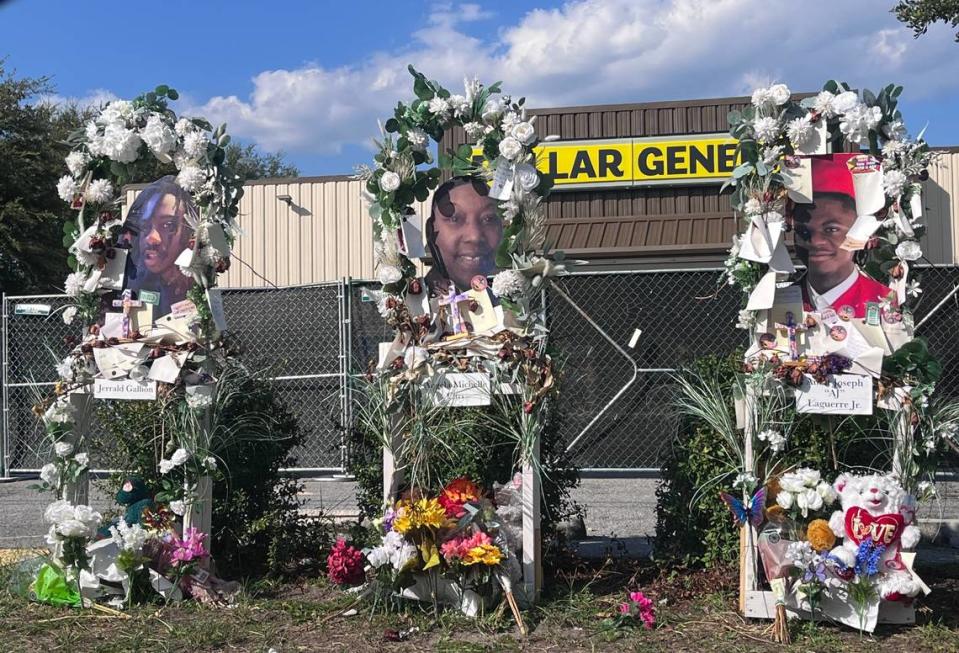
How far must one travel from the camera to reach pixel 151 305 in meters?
5.44

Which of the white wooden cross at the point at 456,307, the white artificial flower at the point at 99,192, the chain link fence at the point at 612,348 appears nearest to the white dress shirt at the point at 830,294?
the white wooden cross at the point at 456,307

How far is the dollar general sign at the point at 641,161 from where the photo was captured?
11578 mm

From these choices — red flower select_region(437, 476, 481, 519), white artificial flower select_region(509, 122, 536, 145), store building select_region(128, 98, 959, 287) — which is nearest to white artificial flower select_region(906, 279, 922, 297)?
white artificial flower select_region(509, 122, 536, 145)

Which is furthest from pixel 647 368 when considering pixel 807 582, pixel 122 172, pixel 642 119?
pixel 122 172

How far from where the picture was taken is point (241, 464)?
5.78 meters

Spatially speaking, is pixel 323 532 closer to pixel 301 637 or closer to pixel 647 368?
pixel 301 637

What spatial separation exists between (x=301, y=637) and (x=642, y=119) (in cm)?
872

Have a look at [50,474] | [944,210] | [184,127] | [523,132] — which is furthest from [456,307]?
[944,210]

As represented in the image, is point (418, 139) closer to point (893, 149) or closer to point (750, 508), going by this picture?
point (893, 149)

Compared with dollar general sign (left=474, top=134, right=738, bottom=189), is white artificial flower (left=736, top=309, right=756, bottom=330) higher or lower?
lower

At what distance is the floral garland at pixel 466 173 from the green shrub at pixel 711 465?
51.1 inches

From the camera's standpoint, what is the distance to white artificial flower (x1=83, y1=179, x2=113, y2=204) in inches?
216

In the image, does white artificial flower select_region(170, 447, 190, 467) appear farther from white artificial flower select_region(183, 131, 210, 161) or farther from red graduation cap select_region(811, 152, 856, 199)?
red graduation cap select_region(811, 152, 856, 199)

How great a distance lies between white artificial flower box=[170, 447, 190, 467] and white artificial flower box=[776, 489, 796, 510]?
10.4ft
